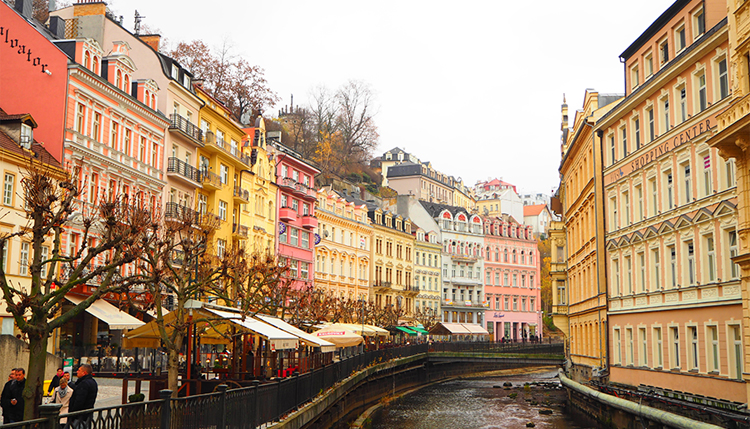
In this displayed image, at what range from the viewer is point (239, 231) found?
51.8m

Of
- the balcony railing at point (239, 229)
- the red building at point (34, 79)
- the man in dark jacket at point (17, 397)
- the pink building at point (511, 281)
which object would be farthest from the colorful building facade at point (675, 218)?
the pink building at point (511, 281)

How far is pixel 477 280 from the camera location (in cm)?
9662

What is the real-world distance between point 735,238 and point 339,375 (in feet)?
50.9

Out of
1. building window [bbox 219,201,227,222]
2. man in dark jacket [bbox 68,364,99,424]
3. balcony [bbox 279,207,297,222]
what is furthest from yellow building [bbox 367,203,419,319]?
man in dark jacket [bbox 68,364,99,424]

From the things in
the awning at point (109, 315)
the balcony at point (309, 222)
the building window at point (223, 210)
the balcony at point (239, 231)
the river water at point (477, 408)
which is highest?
the balcony at point (309, 222)

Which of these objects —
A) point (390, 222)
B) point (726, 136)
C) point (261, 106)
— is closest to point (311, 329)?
point (726, 136)

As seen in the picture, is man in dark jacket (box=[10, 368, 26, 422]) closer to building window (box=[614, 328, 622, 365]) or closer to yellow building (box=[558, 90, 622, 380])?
building window (box=[614, 328, 622, 365])

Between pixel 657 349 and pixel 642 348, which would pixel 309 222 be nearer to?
pixel 642 348

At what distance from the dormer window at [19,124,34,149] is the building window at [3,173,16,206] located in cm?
138

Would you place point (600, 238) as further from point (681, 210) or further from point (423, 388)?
point (423, 388)

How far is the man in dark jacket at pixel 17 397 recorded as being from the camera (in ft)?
43.4

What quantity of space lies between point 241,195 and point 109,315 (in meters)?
19.5

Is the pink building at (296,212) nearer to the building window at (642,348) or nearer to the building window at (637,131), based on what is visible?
the building window at (637,131)

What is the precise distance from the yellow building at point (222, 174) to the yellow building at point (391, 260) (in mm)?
26557
